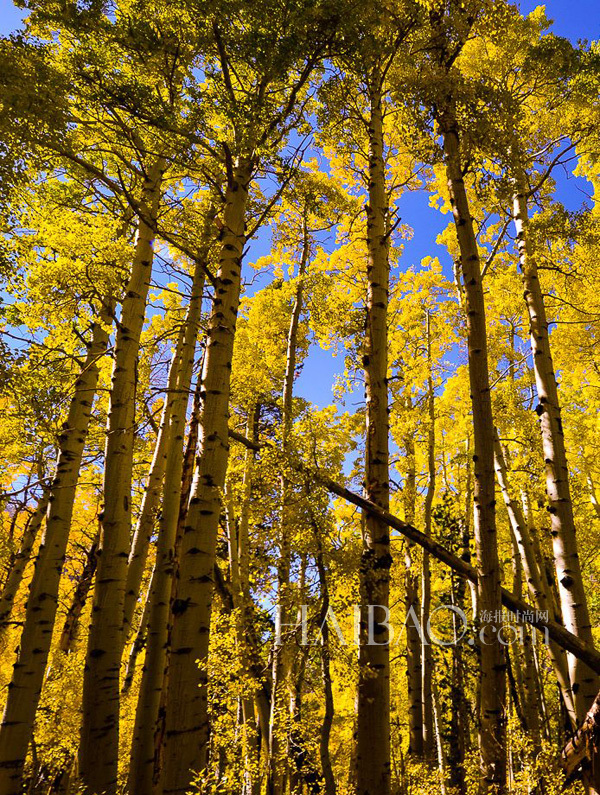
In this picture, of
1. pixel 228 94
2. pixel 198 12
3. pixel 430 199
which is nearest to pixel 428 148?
pixel 228 94

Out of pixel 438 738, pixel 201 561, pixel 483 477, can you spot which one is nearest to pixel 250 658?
pixel 201 561

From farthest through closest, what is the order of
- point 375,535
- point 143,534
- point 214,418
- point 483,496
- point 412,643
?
1. point 412,643
2. point 143,534
3. point 375,535
4. point 483,496
5. point 214,418

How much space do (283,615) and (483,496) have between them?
373cm

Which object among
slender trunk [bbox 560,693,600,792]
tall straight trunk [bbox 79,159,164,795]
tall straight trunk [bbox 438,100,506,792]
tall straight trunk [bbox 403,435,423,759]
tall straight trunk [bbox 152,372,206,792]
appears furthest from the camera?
tall straight trunk [bbox 403,435,423,759]

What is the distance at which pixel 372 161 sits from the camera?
5.88 m

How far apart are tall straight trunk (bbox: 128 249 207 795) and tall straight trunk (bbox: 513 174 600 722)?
167 inches

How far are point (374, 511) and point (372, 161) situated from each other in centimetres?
435

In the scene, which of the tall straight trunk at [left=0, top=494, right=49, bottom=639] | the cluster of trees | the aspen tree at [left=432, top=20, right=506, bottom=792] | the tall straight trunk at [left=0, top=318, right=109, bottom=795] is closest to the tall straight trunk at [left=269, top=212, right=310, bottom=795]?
the cluster of trees

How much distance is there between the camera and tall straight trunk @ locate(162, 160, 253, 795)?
304cm

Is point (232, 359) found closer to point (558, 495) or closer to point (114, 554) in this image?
point (114, 554)

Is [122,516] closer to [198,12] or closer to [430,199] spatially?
[198,12]

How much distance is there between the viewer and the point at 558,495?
5.22 m

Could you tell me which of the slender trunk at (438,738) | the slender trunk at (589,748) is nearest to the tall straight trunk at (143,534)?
the slender trunk at (589,748)

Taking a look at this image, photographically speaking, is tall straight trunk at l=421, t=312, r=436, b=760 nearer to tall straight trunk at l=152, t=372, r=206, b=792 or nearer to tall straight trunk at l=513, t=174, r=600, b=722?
tall straight trunk at l=513, t=174, r=600, b=722
